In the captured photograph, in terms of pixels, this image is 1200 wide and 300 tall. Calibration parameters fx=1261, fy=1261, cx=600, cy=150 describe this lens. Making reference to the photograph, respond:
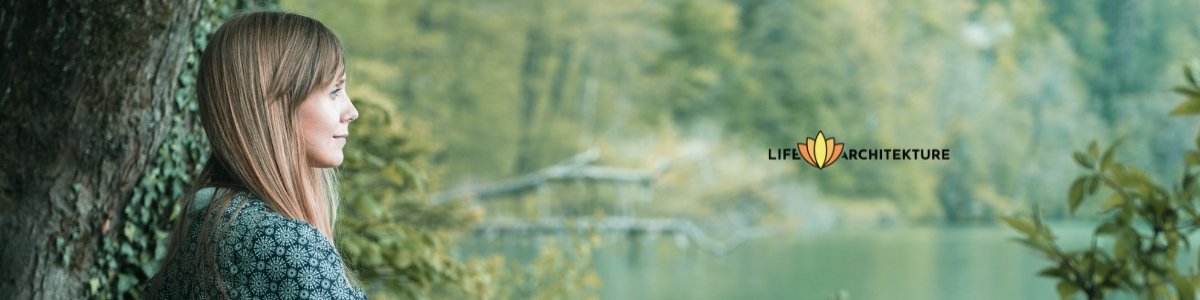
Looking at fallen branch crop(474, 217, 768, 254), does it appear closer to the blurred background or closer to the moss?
the blurred background

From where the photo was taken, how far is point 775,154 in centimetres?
995

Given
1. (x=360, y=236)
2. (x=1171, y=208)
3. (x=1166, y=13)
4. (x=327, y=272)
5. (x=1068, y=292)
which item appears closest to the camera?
(x=327, y=272)

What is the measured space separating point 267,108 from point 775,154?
911 cm

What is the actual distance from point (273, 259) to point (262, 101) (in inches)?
5.1

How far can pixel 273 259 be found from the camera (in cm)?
95

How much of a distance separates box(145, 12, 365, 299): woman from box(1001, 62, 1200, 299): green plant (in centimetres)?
83

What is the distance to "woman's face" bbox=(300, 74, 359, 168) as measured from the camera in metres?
1.02

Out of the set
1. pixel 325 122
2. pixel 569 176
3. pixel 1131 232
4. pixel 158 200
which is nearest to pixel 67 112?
pixel 158 200

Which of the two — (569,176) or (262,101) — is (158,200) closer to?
(262,101)

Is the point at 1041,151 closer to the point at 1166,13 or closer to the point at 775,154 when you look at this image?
the point at 1166,13

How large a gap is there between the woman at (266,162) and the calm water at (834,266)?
28.5 ft

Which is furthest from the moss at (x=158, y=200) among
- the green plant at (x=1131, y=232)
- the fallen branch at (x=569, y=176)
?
the fallen branch at (x=569, y=176)

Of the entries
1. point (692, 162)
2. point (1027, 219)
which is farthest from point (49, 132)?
point (692, 162)

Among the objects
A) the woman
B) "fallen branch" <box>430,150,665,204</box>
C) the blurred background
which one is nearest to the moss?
the woman
